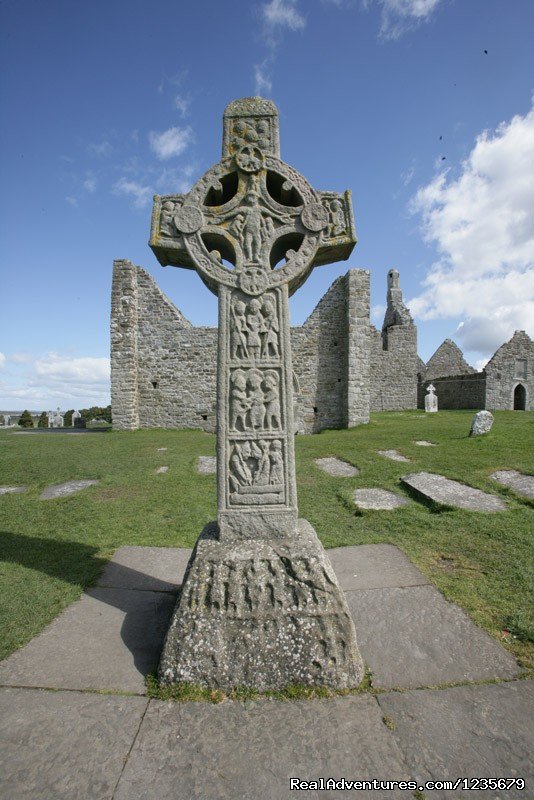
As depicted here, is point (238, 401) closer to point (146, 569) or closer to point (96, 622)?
point (96, 622)

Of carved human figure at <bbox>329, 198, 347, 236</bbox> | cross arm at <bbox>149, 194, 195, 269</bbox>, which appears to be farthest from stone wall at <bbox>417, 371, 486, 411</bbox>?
cross arm at <bbox>149, 194, 195, 269</bbox>

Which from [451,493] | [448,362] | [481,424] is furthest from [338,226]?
[448,362]

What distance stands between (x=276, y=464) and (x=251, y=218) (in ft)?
4.95

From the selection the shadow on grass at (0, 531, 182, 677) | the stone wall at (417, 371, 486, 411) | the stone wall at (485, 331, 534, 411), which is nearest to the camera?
the shadow on grass at (0, 531, 182, 677)

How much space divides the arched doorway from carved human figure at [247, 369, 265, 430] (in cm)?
2115

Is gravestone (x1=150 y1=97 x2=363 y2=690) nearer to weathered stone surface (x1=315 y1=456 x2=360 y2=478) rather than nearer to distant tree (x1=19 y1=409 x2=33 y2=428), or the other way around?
weathered stone surface (x1=315 y1=456 x2=360 y2=478)

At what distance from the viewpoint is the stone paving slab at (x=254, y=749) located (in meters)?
1.39

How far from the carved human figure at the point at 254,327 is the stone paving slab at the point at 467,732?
1.86 metres

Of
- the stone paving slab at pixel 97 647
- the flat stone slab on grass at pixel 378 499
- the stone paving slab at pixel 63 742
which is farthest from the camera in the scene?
the flat stone slab on grass at pixel 378 499

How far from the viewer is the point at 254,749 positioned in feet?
5.04

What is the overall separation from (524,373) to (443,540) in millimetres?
19349

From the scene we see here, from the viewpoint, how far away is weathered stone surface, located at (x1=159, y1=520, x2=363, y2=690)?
6.25 feet

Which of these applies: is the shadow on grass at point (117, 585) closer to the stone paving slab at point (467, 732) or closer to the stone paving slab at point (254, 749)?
the stone paving slab at point (254, 749)

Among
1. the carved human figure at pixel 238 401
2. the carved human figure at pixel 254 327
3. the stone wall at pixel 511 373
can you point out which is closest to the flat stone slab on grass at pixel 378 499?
the carved human figure at pixel 238 401
